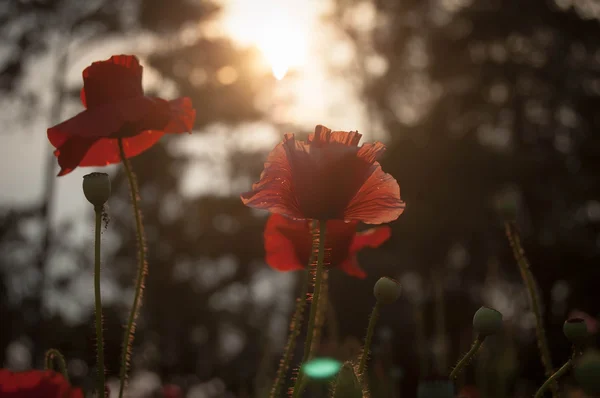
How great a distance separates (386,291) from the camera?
89 centimetres

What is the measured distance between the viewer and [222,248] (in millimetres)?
12938

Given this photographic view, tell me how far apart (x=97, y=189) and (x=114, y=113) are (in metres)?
0.24

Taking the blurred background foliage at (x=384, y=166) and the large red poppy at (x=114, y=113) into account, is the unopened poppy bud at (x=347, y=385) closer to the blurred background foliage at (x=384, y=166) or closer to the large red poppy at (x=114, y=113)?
the large red poppy at (x=114, y=113)

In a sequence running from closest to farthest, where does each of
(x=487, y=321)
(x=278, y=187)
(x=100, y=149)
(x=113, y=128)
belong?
(x=487, y=321)
(x=278, y=187)
(x=113, y=128)
(x=100, y=149)

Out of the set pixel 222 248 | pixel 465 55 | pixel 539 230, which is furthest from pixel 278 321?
pixel 465 55

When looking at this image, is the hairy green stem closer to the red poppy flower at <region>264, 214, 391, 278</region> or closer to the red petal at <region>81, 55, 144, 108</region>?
the red poppy flower at <region>264, 214, 391, 278</region>

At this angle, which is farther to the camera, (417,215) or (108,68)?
(417,215)

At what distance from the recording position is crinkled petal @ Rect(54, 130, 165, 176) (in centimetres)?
113

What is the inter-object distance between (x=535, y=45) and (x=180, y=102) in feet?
38.9

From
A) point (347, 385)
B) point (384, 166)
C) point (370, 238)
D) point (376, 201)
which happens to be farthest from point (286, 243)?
point (384, 166)

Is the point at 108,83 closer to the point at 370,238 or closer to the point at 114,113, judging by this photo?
A: the point at 114,113

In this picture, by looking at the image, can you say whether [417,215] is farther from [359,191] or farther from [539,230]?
[359,191]

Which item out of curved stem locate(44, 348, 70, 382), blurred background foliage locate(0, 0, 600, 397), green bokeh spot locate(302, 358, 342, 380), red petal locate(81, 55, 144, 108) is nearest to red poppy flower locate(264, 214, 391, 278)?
green bokeh spot locate(302, 358, 342, 380)

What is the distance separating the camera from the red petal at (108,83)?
112 cm
